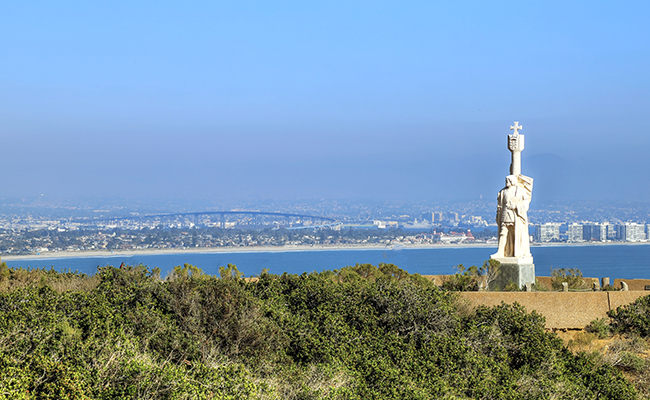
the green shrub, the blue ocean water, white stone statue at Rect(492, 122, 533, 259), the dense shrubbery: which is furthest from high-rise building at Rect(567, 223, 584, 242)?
the dense shrubbery

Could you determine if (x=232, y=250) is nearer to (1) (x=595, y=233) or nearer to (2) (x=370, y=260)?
(2) (x=370, y=260)

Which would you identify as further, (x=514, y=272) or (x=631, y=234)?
(x=631, y=234)

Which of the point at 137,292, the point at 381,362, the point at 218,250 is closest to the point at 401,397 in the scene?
the point at 381,362

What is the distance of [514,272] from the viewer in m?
14.8

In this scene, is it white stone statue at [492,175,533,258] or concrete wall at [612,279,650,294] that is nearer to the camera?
white stone statue at [492,175,533,258]

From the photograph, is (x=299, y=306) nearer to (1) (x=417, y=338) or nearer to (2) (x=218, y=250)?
(1) (x=417, y=338)

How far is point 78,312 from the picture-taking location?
9.29 metres

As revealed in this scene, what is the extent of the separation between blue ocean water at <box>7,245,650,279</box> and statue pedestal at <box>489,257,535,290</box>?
34.6 m

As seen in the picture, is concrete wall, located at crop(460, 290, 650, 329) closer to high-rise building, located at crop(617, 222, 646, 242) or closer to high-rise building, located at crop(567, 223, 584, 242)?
high-rise building, located at crop(617, 222, 646, 242)

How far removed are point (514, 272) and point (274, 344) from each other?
684 centimetres

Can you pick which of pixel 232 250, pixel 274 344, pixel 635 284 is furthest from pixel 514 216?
pixel 232 250

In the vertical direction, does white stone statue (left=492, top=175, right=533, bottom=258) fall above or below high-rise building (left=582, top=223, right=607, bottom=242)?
above

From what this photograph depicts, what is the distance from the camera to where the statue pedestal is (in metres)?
14.7

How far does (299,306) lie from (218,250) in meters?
62.8
